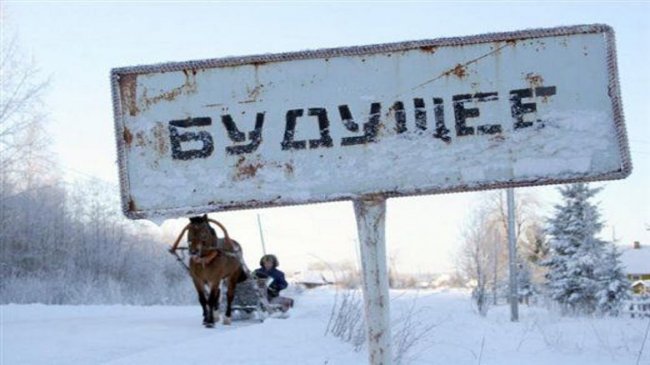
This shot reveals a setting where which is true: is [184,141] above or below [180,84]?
below

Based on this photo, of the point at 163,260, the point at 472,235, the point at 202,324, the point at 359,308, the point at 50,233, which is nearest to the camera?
the point at 359,308

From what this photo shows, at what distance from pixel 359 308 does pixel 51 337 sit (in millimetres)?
4089

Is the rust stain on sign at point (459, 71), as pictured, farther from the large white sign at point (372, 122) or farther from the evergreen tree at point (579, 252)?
the evergreen tree at point (579, 252)

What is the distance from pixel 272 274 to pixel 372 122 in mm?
15279

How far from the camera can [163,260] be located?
4319 centimetres

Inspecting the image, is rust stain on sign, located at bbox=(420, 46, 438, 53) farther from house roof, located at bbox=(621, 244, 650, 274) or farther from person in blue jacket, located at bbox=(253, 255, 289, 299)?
house roof, located at bbox=(621, 244, 650, 274)

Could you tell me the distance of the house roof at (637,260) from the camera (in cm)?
7950

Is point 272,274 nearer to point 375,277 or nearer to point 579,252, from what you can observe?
point 375,277

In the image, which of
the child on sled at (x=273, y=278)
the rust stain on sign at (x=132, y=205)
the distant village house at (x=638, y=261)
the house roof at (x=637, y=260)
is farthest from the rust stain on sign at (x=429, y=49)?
the house roof at (x=637, y=260)

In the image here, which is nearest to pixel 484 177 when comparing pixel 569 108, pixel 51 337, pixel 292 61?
pixel 569 108

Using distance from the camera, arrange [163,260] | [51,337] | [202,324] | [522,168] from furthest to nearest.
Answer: [163,260], [202,324], [51,337], [522,168]

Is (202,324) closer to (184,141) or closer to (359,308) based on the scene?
(359,308)

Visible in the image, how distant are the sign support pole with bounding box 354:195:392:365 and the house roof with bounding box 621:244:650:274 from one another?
263 ft

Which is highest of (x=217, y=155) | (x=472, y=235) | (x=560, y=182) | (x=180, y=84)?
(x=180, y=84)
